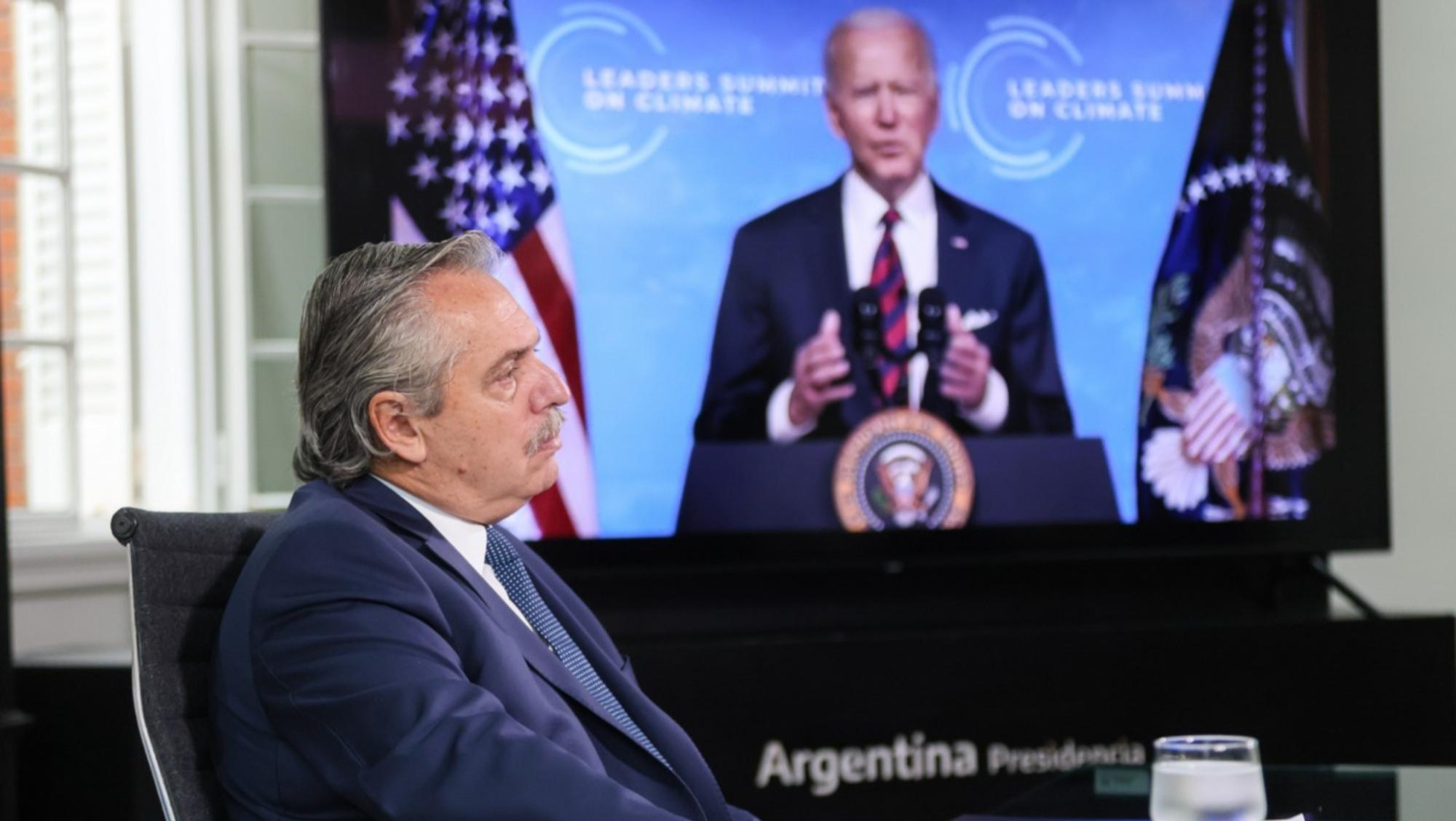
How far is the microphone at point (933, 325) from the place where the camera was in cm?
354

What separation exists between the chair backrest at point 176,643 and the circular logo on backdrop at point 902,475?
2006mm

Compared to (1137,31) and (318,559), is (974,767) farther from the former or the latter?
(318,559)

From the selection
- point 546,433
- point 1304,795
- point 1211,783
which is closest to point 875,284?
point 1304,795

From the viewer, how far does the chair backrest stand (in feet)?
5.10

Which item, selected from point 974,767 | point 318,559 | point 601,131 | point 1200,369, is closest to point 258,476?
point 601,131

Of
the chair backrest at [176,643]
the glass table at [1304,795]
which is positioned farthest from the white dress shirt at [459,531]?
the glass table at [1304,795]

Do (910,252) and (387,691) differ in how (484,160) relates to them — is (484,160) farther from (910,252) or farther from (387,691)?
(387,691)

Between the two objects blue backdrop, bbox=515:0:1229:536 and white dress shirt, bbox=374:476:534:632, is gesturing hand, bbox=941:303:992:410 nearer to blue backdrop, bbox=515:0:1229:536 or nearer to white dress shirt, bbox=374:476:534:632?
blue backdrop, bbox=515:0:1229:536

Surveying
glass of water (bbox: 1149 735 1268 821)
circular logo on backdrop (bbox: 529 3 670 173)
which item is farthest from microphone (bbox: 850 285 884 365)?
glass of water (bbox: 1149 735 1268 821)

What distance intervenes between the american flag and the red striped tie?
64cm

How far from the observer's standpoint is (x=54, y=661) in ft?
10.0

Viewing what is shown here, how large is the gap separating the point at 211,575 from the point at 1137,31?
2.63 metres

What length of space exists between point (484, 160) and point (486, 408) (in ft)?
5.93

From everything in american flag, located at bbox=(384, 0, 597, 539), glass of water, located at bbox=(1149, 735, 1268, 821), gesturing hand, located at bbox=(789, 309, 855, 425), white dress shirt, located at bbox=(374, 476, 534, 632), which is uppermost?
american flag, located at bbox=(384, 0, 597, 539)
